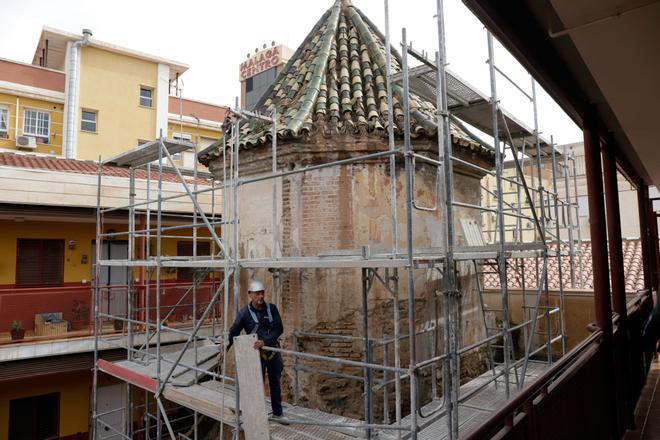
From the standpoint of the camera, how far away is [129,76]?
74.3 ft

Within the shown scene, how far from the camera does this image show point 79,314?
10352 mm

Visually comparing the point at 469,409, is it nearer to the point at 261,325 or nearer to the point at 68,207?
the point at 261,325

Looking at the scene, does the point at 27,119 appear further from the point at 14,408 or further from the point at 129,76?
the point at 14,408

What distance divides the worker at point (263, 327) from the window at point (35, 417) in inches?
377

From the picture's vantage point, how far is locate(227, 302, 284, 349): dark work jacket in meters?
5.87

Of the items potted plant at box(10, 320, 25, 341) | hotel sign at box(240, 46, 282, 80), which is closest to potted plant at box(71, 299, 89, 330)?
potted plant at box(10, 320, 25, 341)

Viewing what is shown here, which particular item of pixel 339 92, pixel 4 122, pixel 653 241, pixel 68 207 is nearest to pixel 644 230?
pixel 653 241

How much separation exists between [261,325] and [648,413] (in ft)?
17.9

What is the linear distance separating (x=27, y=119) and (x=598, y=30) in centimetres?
2313

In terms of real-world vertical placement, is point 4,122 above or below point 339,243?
above

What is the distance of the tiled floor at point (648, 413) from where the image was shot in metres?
5.63

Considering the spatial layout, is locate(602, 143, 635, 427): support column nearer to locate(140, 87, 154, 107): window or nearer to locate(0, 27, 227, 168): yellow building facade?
locate(0, 27, 227, 168): yellow building facade

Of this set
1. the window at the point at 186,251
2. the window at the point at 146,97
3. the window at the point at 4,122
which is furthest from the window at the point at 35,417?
the window at the point at 146,97

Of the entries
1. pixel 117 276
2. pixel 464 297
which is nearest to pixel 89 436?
pixel 117 276
